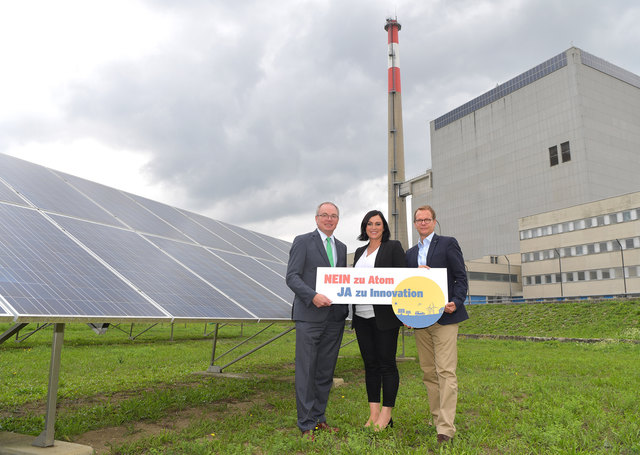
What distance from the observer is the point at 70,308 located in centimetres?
448

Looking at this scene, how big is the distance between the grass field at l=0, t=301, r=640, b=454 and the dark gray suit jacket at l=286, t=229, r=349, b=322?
1.29 metres

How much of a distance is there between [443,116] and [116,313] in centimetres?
9742

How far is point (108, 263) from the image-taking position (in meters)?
6.00

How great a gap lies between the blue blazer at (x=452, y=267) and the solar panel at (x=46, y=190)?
5694mm

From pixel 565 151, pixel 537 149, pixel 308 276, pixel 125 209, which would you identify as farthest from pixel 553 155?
pixel 308 276

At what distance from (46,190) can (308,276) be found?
17.4 feet

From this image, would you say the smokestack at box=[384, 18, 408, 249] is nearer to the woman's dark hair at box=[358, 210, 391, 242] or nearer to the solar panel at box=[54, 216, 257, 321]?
the solar panel at box=[54, 216, 257, 321]

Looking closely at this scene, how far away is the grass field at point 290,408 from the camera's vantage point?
4.64 metres

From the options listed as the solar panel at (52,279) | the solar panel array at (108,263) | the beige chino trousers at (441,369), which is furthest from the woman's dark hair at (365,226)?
the solar panel at (52,279)

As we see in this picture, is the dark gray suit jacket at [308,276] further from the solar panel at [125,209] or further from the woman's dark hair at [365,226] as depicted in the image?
the solar panel at [125,209]

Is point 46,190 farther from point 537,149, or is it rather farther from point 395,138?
point 537,149

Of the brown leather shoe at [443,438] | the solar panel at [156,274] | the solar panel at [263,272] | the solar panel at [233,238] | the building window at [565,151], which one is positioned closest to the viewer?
the brown leather shoe at [443,438]

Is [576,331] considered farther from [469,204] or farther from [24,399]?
[469,204]

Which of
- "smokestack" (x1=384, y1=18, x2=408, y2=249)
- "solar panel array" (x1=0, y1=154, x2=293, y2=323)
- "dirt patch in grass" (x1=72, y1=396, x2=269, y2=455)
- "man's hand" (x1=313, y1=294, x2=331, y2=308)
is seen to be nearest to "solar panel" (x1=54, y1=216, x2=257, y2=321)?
"solar panel array" (x1=0, y1=154, x2=293, y2=323)
